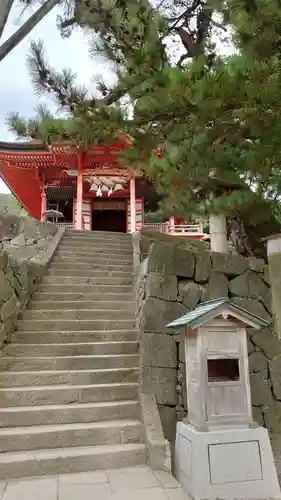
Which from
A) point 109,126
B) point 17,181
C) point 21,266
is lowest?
point 21,266

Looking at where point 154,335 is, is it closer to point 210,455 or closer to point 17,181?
point 210,455

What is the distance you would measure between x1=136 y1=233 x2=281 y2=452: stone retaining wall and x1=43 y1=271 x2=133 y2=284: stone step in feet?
7.62

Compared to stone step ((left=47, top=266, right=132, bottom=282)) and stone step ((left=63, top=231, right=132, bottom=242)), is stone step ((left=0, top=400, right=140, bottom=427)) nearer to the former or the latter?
stone step ((left=47, top=266, right=132, bottom=282))

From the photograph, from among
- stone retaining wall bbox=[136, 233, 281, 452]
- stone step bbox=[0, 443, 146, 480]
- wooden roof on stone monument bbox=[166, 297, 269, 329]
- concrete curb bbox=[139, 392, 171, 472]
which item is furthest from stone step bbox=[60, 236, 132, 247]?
wooden roof on stone monument bbox=[166, 297, 269, 329]

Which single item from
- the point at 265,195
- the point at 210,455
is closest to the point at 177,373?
the point at 210,455

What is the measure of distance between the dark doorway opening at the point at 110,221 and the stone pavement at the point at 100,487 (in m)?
15.5

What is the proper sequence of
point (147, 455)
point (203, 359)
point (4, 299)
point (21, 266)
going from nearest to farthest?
point (203, 359) → point (147, 455) → point (4, 299) → point (21, 266)

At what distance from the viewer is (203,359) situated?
368 cm

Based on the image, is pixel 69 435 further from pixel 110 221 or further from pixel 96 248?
pixel 110 221

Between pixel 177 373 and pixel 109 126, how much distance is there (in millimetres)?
3119

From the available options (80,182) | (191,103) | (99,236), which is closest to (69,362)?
(191,103)

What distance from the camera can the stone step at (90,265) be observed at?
8039 mm

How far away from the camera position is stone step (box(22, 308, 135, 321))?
610 cm

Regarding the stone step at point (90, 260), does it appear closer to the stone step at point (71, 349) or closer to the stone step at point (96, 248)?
the stone step at point (96, 248)
